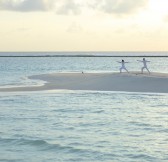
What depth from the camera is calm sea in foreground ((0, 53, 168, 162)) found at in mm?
14008

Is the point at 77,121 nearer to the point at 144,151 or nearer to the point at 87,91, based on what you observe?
the point at 144,151

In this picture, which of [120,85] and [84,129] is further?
[120,85]

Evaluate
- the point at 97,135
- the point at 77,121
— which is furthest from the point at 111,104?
the point at 97,135

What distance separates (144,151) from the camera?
14336 millimetres

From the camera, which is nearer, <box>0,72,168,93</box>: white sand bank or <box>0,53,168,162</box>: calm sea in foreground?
<box>0,53,168,162</box>: calm sea in foreground

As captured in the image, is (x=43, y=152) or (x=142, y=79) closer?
(x=43, y=152)

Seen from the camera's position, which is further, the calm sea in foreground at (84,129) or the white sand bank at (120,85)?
the white sand bank at (120,85)

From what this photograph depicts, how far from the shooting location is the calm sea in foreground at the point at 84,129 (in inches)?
551

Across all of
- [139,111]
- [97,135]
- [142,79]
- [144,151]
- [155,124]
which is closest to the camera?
[144,151]

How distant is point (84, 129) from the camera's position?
59.1 ft

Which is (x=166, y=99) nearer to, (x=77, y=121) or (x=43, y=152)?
(x=77, y=121)

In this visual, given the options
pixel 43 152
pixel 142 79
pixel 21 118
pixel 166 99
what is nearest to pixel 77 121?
pixel 21 118

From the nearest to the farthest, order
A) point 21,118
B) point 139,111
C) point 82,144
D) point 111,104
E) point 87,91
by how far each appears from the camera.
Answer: point 82,144
point 21,118
point 139,111
point 111,104
point 87,91

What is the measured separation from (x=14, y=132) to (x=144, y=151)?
17.5ft
